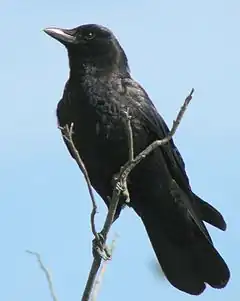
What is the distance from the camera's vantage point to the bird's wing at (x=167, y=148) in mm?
7250

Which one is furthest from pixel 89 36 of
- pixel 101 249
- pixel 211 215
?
pixel 101 249

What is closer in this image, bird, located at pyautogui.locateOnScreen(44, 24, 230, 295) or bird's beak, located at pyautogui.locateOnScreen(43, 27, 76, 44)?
bird, located at pyautogui.locateOnScreen(44, 24, 230, 295)

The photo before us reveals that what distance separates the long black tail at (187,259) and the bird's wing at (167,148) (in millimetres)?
140

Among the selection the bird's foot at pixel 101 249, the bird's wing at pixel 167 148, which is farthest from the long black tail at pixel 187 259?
the bird's foot at pixel 101 249

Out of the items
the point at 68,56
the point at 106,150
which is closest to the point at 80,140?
the point at 106,150

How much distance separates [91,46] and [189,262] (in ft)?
6.54

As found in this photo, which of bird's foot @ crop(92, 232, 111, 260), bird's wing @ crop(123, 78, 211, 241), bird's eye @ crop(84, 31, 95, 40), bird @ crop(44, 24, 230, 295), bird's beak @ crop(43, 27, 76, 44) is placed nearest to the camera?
bird's foot @ crop(92, 232, 111, 260)

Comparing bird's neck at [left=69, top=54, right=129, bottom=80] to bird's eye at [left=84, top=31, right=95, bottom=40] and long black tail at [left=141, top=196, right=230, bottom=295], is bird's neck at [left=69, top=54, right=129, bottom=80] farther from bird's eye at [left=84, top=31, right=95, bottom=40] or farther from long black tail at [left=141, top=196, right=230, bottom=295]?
long black tail at [left=141, top=196, right=230, bottom=295]

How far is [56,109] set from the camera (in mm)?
7277

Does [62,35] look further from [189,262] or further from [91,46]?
[189,262]

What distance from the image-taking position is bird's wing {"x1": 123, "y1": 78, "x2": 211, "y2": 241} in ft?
23.8

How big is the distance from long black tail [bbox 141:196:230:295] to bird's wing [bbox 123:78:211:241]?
140 mm

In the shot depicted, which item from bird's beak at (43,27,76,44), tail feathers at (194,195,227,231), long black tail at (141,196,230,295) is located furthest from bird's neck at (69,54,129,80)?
tail feathers at (194,195,227,231)

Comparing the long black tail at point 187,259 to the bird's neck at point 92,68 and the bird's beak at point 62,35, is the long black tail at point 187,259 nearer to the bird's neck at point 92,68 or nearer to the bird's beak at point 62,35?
the bird's neck at point 92,68
